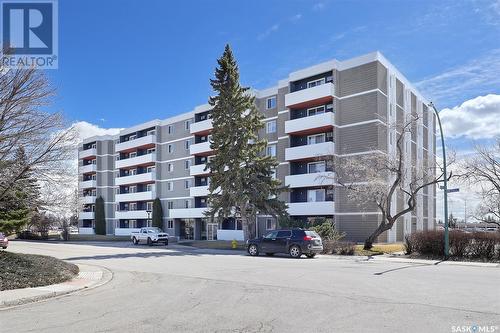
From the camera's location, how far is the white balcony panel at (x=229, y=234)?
48.0m

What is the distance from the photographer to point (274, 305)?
31.7 ft

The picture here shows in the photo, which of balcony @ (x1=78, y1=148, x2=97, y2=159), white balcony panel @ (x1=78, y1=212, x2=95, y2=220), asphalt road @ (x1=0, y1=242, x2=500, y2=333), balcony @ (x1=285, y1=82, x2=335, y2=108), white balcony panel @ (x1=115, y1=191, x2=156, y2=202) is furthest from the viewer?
balcony @ (x1=78, y1=148, x2=97, y2=159)

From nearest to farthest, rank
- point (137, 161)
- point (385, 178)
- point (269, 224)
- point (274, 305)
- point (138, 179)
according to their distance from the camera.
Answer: point (274, 305) < point (385, 178) < point (269, 224) < point (138, 179) < point (137, 161)

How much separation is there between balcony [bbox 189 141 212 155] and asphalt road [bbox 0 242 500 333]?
3832cm

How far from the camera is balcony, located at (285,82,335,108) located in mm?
39750

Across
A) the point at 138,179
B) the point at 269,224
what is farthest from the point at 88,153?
the point at 269,224

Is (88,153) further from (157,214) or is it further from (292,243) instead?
(292,243)

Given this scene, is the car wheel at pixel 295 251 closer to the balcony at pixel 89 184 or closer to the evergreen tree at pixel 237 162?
the evergreen tree at pixel 237 162

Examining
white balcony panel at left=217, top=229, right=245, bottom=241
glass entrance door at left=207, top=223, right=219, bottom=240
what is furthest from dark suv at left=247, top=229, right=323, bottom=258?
glass entrance door at left=207, top=223, right=219, bottom=240

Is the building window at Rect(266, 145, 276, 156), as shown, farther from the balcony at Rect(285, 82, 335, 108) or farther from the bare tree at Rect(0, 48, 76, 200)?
the bare tree at Rect(0, 48, 76, 200)

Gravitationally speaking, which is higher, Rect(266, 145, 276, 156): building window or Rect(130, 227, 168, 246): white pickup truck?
Rect(266, 145, 276, 156): building window

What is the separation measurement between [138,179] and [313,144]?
1299 inches

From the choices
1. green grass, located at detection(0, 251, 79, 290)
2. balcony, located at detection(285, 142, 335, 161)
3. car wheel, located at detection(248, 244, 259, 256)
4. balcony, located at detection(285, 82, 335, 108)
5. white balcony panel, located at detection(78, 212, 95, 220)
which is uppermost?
balcony, located at detection(285, 82, 335, 108)

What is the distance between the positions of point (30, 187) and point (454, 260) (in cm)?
2015
